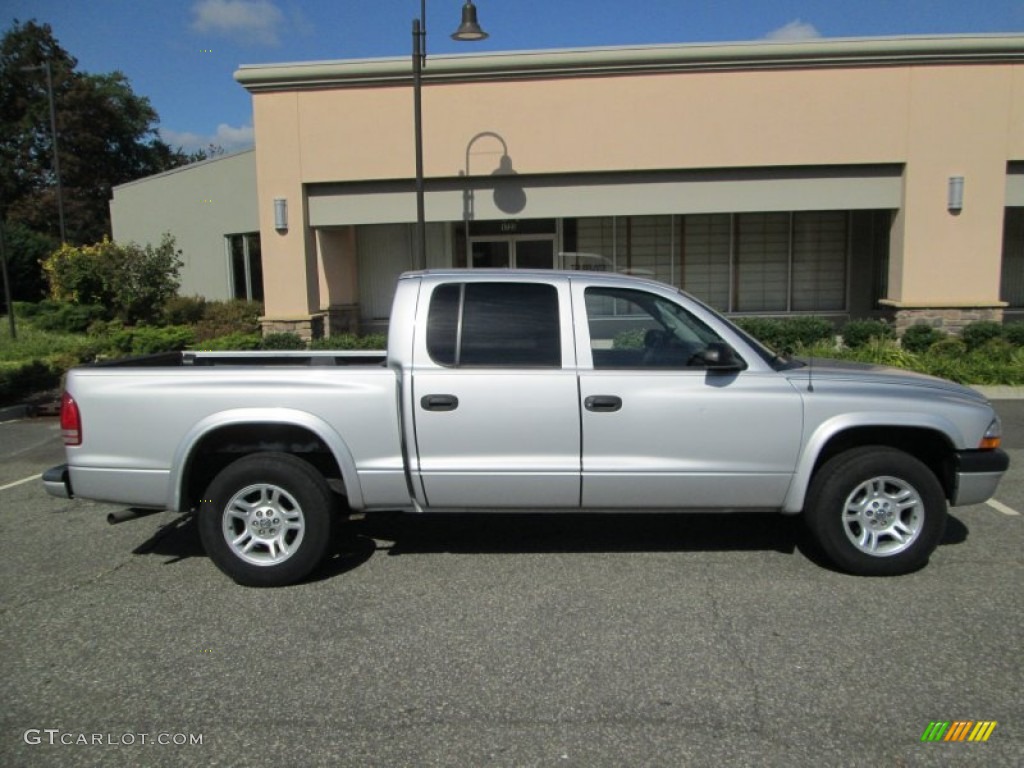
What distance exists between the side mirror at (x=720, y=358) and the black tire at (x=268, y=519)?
2.39m

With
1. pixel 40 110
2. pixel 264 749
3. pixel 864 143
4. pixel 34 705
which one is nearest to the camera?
pixel 264 749

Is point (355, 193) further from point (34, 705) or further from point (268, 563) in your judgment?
point (34, 705)

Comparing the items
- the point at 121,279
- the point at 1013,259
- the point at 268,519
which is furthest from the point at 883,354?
the point at 121,279

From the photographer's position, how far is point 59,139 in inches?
1984

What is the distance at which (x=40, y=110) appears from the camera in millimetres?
51000

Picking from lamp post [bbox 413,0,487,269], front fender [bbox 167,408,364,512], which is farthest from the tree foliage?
front fender [bbox 167,408,364,512]

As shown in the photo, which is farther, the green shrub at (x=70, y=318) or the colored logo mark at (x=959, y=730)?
the green shrub at (x=70, y=318)

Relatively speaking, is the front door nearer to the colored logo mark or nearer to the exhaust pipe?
the colored logo mark

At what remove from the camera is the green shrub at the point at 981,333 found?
14.1 metres

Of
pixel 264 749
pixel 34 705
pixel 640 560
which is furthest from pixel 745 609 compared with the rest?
pixel 34 705

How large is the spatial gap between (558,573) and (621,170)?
11.2 metres

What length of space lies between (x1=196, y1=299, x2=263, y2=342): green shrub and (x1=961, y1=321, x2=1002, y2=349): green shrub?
1449cm

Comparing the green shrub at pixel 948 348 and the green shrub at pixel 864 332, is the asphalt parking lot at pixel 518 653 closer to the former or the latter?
the green shrub at pixel 948 348

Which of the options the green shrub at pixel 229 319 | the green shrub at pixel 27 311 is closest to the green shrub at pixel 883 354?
the green shrub at pixel 229 319
